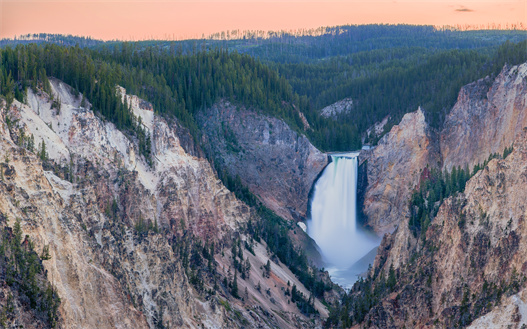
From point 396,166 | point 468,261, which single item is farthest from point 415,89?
point 468,261

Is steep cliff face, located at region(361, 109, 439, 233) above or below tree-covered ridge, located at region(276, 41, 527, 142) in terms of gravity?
below

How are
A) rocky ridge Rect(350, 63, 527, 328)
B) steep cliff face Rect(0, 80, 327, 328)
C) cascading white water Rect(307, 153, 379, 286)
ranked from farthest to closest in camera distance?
1. cascading white water Rect(307, 153, 379, 286)
2. rocky ridge Rect(350, 63, 527, 328)
3. steep cliff face Rect(0, 80, 327, 328)

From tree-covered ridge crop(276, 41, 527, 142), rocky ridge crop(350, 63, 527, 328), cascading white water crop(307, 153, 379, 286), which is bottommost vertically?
cascading white water crop(307, 153, 379, 286)

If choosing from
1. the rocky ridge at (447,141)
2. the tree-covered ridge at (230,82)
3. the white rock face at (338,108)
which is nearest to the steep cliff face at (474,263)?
the tree-covered ridge at (230,82)

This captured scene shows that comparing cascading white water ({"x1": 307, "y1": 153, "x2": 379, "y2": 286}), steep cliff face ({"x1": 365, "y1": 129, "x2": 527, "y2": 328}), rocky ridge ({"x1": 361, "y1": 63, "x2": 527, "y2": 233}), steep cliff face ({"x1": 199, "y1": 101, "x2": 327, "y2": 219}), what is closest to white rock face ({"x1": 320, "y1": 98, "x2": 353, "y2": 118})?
cascading white water ({"x1": 307, "y1": 153, "x2": 379, "y2": 286})

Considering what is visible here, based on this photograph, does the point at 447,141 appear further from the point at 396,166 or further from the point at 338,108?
the point at 338,108

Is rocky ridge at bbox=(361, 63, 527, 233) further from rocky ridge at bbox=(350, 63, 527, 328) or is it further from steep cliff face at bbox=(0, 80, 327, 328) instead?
steep cliff face at bbox=(0, 80, 327, 328)

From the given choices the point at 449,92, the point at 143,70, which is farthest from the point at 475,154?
the point at 143,70

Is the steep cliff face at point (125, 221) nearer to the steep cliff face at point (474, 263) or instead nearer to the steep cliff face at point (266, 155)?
the steep cliff face at point (474, 263)
